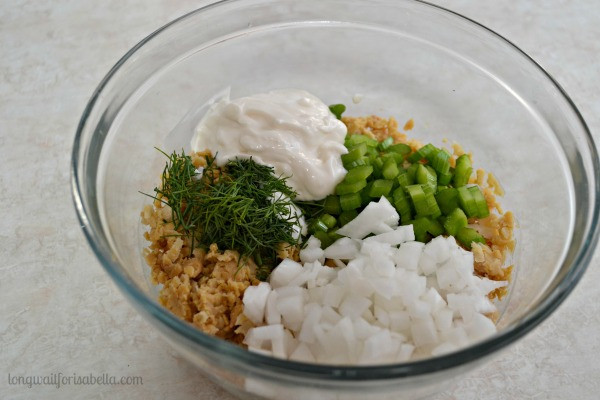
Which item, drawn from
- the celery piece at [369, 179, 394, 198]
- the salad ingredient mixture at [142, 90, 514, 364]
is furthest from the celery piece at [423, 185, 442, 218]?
the celery piece at [369, 179, 394, 198]

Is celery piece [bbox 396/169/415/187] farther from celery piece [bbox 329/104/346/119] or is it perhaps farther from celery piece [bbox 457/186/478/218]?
celery piece [bbox 329/104/346/119]

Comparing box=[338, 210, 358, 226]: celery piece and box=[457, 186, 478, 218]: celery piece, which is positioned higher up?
box=[457, 186, 478, 218]: celery piece

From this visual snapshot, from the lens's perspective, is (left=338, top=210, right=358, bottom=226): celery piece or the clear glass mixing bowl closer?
the clear glass mixing bowl

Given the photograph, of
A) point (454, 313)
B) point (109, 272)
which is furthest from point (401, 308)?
point (109, 272)

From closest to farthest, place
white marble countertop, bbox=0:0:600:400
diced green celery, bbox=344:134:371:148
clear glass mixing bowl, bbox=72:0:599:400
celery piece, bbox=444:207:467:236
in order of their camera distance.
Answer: clear glass mixing bowl, bbox=72:0:599:400 → white marble countertop, bbox=0:0:600:400 → celery piece, bbox=444:207:467:236 → diced green celery, bbox=344:134:371:148

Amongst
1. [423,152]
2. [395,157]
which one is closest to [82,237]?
[395,157]

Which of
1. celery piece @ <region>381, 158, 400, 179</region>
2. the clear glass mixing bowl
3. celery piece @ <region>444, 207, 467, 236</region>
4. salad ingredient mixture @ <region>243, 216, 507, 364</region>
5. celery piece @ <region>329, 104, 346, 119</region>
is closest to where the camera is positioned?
the clear glass mixing bowl

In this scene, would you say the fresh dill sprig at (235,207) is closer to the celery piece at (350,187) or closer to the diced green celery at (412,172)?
the celery piece at (350,187)
